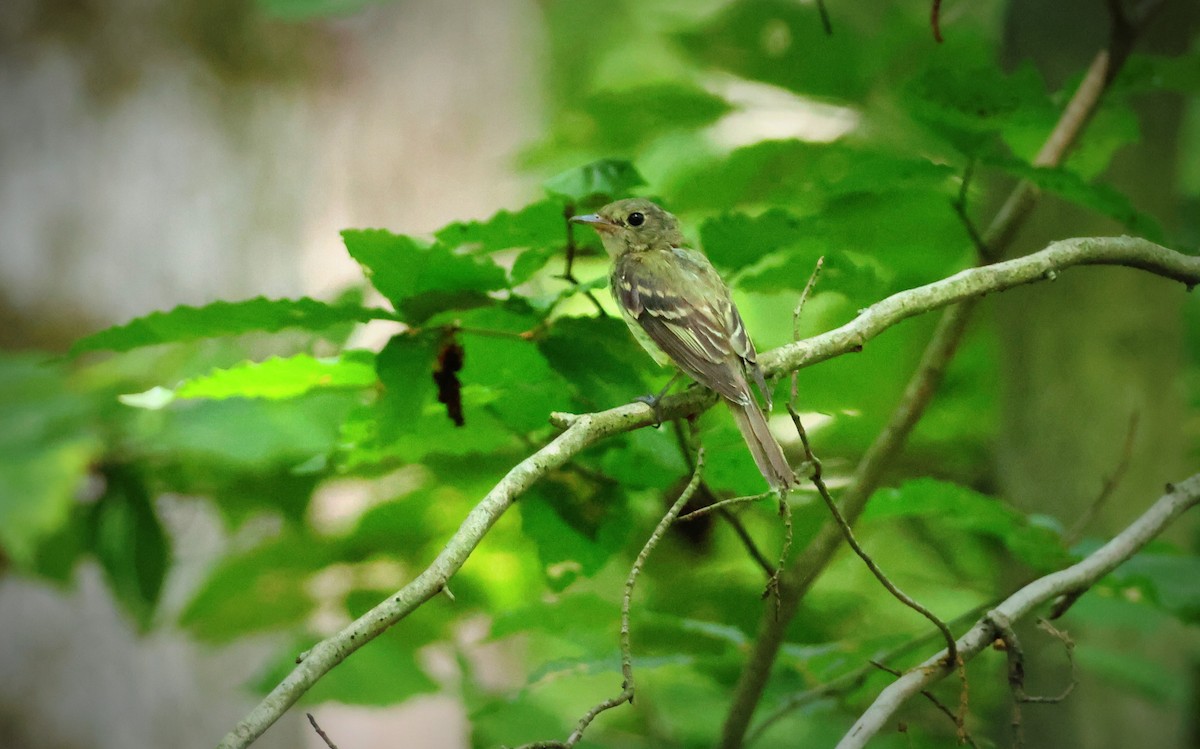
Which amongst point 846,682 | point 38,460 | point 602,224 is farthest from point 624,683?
point 38,460

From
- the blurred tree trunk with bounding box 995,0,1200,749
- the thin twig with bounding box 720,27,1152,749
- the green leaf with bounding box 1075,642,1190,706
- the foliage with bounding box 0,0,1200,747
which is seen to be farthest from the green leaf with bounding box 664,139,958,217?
the green leaf with bounding box 1075,642,1190,706

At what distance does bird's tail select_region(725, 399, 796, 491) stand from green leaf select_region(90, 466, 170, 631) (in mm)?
1964

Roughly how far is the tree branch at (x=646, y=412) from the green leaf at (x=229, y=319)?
1.50ft

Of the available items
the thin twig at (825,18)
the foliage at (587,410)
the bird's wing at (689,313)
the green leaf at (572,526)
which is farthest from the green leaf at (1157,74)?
the green leaf at (572,526)

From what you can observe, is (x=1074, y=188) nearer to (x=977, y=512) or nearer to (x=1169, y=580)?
(x=977, y=512)

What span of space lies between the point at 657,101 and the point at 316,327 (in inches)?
64.7

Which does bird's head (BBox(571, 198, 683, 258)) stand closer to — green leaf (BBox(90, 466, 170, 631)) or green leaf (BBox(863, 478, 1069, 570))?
green leaf (BBox(863, 478, 1069, 570))

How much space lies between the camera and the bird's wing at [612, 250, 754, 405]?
8.16 feet

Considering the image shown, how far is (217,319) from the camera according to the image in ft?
6.32

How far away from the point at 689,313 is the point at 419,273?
1.12 metres

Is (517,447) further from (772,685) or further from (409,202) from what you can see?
(409,202)

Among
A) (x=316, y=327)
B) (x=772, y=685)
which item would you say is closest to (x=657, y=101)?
(x=316, y=327)

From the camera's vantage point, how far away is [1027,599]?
1.93 meters

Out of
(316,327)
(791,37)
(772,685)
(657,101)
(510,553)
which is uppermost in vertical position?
(791,37)
